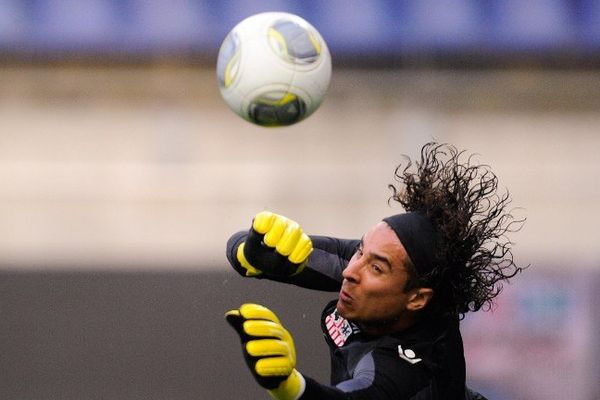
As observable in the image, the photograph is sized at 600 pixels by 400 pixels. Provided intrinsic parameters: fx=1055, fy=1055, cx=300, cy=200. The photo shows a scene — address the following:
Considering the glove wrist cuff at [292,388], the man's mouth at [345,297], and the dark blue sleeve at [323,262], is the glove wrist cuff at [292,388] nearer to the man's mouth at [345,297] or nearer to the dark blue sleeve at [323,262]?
the man's mouth at [345,297]

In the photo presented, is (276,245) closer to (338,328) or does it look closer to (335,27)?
(338,328)

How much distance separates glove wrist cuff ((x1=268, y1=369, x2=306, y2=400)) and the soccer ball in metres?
1.18

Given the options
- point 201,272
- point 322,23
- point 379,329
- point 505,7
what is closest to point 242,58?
point 379,329

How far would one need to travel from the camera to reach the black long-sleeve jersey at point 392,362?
310 centimetres

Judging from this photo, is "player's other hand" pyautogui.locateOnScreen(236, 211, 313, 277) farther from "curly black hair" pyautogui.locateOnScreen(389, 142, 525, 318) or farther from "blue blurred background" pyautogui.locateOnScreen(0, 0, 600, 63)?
"blue blurred background" pyautogui.locateOnScreen(0, 0, 600, 63)

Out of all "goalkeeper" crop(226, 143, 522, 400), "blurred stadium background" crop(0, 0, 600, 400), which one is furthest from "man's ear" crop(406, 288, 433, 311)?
"blurred stadium background" crop(0, 0, 600, 400)

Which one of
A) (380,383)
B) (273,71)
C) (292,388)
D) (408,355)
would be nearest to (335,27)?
(273,71)

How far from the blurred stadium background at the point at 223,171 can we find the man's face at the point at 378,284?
2564 mm

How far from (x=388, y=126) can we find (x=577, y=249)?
1.44 meters

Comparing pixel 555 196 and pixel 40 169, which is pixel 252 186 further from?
pixel 555 196

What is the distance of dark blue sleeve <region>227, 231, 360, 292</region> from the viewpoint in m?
3.77

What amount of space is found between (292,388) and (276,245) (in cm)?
53

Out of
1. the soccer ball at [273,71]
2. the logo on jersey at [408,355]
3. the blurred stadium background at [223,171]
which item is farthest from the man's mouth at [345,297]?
the blurred stadium background at [223,171]

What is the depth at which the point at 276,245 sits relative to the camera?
327 cm
